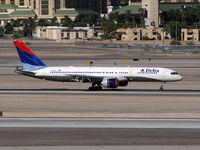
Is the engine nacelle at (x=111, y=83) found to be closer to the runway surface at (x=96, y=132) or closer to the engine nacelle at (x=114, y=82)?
the engine nacelle at (x=114, y=82)

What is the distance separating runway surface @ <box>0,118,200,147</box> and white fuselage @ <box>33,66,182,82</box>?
2355 centimetres

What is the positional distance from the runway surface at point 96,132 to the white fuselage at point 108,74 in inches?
927

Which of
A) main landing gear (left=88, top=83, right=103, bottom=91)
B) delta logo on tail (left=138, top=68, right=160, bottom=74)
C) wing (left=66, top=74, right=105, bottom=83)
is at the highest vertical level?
delta logo on tail (left=138, top=68, right=160, bottom=74)

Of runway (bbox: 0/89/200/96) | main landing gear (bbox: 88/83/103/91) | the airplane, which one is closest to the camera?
runway (bbox: 0/89/200/96)

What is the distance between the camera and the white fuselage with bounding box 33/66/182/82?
261 ft

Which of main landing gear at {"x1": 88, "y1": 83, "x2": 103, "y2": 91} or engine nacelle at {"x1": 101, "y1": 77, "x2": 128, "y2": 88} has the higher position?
engine nacelle at {"x1": 101, "y1": 77, "x2": 128, "y2": 88}

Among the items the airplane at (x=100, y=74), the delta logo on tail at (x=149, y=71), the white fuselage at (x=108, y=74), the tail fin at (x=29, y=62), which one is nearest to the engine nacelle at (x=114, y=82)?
the airplane at (x=100, y=74)

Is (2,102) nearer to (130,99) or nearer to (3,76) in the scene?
(130,99)

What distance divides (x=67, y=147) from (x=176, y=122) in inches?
577

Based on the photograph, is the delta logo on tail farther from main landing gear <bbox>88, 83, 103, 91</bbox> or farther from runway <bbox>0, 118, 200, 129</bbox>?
runway <bbox>0, 118, 200, 129</bbox>

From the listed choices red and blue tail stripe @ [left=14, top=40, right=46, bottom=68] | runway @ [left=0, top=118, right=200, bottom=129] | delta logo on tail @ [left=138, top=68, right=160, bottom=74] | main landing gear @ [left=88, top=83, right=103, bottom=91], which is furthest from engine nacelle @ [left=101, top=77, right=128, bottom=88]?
runway @ [left=0, top=118, right=200, bottom=129]

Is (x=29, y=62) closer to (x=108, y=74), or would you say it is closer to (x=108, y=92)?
(x=108, y=74)

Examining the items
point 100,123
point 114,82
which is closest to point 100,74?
point 114,82

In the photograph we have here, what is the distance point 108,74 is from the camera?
8006 cm
